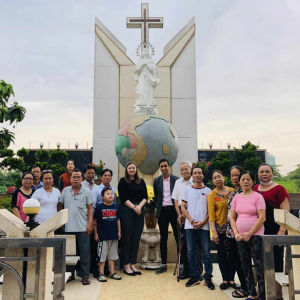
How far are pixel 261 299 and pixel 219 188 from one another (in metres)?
1.18

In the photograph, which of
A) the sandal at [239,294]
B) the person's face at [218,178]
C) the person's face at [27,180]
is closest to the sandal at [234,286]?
the sandal at [239,294]

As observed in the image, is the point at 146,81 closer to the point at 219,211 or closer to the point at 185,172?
the point at 185,172

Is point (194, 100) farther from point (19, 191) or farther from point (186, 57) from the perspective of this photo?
point (19, 191)

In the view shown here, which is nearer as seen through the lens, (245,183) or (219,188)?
(245,183)

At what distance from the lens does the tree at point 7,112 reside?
20.5 ft

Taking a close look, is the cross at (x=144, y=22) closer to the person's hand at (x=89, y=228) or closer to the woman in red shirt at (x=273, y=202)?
the person's hand at (x=89, y=228)

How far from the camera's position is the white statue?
31.2 ft

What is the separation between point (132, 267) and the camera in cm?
413

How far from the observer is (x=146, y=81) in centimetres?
987

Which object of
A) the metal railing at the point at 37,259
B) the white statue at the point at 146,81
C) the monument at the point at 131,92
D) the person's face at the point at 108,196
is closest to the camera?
the metal railing at the point at 37,259

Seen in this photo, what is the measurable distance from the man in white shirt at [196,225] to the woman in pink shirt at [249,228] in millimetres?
517

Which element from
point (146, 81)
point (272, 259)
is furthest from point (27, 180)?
point (146, 81)

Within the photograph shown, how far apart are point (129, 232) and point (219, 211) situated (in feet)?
4.04

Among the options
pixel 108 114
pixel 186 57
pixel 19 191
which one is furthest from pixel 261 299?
pixel 186 57
